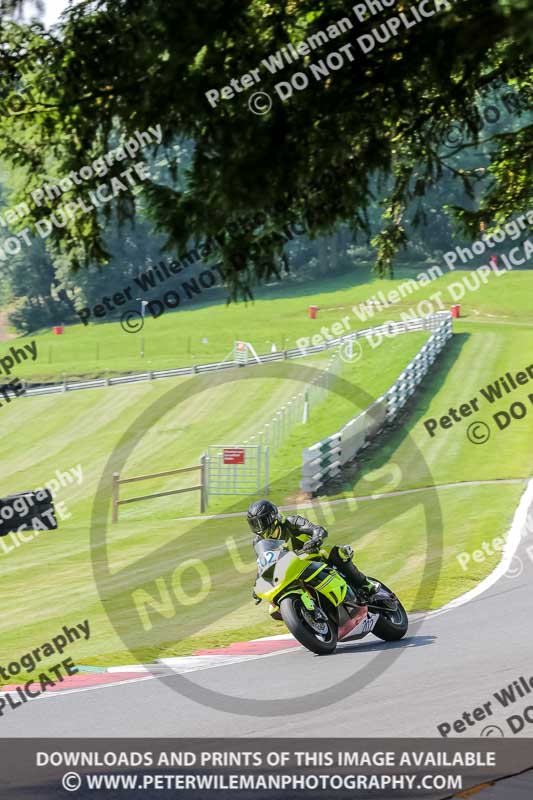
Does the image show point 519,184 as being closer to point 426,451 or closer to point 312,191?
point 312,191

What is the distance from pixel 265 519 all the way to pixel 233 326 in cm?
6492

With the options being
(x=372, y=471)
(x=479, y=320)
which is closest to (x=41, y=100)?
(x=372, y=471)

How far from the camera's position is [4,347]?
88000mm

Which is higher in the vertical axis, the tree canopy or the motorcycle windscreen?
the tree canopy

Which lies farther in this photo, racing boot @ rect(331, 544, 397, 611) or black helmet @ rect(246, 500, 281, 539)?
racing boot @ rect(331, 544, 397, 611)

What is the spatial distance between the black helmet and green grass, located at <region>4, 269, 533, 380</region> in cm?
5067

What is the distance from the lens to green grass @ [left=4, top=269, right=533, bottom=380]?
65.6m

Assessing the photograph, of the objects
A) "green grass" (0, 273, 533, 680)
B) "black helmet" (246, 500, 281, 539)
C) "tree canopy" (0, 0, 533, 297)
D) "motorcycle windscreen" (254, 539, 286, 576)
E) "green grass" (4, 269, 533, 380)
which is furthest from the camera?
"green grass" (4, 269, 533, 380)

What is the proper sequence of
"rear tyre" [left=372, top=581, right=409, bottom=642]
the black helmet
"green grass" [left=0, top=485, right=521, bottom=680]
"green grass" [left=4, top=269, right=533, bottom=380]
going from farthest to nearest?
"green grass" [left=4, top=269, right=533, bottom=380], "green grass" [left=0, top=485, right=521, bottom=680], "rear tyre" [left=372, top=581, right=409, bottom=642], the black helmet

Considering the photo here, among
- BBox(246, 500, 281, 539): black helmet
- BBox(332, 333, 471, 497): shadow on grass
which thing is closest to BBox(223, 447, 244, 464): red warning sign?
BBox(332, 333, 471, 497): shadow on grass

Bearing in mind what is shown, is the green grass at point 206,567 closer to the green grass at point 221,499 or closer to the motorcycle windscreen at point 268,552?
the green grass at point 221,499

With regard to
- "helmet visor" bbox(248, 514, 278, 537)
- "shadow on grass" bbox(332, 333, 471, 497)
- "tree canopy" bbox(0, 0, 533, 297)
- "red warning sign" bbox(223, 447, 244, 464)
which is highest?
"tree canopy" bbox(0, 0, 533, 297)

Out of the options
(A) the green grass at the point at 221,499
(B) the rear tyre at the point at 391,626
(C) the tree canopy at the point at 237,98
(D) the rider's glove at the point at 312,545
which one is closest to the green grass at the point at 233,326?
(A) the green grass at the point at 221,499

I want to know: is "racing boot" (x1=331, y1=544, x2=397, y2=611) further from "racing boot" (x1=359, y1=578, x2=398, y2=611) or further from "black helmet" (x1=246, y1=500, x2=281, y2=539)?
"black helmet" (x1=246, y1=500, x2=281, y2=539)
